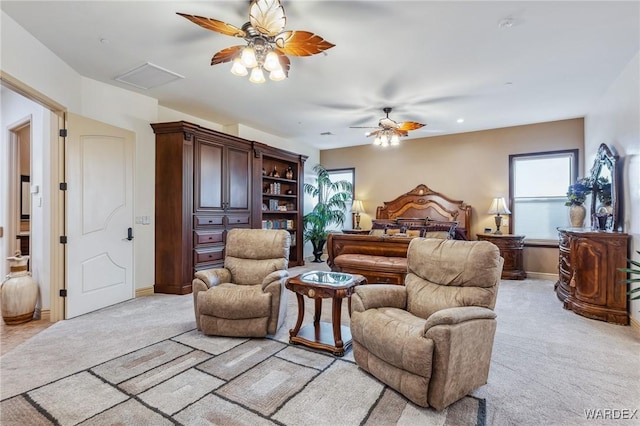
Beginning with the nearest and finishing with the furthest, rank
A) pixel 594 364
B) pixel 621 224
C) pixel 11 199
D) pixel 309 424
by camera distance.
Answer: pixel 309 424 < pixel 594 364 < pixel 621 224 < pixel 11 199

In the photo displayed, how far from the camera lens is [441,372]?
1.86 m

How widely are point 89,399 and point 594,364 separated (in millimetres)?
3771

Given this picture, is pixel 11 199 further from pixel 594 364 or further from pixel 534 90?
pixel 534 90

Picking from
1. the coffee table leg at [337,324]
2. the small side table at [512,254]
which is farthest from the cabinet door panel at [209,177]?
the small side table at [512,254]

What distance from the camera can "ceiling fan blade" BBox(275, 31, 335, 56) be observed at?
241cm

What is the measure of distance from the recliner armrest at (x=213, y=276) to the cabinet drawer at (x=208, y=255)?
1.59 metres

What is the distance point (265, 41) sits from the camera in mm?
2592

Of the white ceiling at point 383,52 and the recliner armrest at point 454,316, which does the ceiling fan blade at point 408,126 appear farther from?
the recliner armrest at point 454,316

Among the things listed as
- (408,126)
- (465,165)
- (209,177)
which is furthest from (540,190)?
(209,177)

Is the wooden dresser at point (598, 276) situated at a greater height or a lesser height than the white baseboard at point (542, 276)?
greater

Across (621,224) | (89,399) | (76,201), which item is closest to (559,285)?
(621,224)

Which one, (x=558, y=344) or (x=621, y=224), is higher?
(x=621, y=224)

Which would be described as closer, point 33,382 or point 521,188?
point 33,382

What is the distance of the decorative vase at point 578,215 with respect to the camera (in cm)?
463
